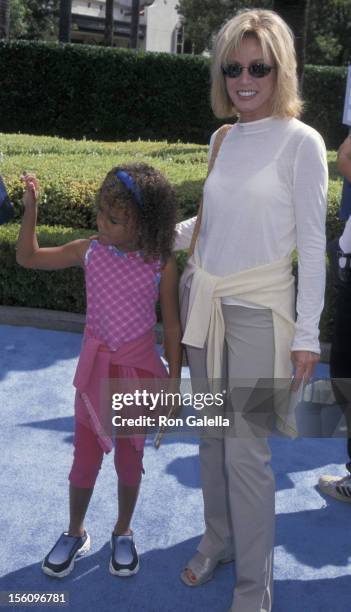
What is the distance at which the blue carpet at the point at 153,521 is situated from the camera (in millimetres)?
3033

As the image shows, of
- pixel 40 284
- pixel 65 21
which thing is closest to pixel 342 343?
pixel 40 284

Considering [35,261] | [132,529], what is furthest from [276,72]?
[132,529]

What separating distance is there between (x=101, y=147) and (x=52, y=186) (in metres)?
4.26

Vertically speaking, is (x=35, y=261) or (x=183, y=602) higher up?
(x=35, y=261)

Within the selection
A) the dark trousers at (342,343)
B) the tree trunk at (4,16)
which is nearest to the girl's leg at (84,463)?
the dark trousers at (342,343)

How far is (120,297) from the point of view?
9.50ft

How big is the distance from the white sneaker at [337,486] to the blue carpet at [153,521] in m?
0.04

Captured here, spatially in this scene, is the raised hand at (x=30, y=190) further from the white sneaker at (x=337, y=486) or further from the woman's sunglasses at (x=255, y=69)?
the white sneaker at (x=337, y=486)

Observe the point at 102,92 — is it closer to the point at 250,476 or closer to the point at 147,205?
the point at 147,205

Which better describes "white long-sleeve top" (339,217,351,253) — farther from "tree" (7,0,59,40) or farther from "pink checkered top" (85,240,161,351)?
"tree" (7,0,59,40)

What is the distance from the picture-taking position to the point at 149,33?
4638 cm

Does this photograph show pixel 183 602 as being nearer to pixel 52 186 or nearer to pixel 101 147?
pixel 52 186

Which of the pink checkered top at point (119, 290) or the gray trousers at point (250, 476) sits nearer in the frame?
the gray trousers at point (250, 476)

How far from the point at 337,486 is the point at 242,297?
1.57 m
